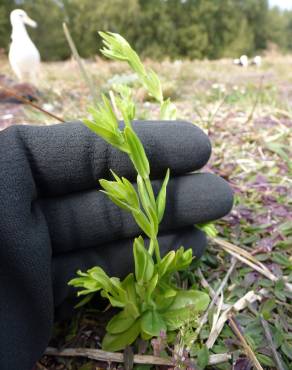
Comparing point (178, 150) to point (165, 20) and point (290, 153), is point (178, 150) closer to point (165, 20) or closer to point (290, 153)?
point (290, 153)

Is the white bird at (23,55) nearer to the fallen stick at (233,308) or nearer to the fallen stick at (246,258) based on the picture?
the fallen stick at (246,258)

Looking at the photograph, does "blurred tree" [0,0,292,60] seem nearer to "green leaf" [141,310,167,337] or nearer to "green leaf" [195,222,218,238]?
"green leaf" [195,222,218,238]

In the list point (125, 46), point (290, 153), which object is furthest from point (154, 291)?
point (290, 153)

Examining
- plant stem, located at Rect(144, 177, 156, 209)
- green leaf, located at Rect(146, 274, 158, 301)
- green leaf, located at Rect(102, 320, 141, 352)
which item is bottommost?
green leaf, located at Rect(102, 320, 141, 352)

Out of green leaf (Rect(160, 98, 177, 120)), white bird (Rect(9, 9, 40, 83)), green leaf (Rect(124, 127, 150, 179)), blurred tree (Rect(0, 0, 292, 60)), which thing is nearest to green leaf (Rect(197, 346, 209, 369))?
green leaf (Rect(124, 127, 150, 179))

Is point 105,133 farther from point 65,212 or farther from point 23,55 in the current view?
point 23,55

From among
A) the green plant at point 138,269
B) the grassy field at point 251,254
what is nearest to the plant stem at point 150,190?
the green plant at point 138,269
